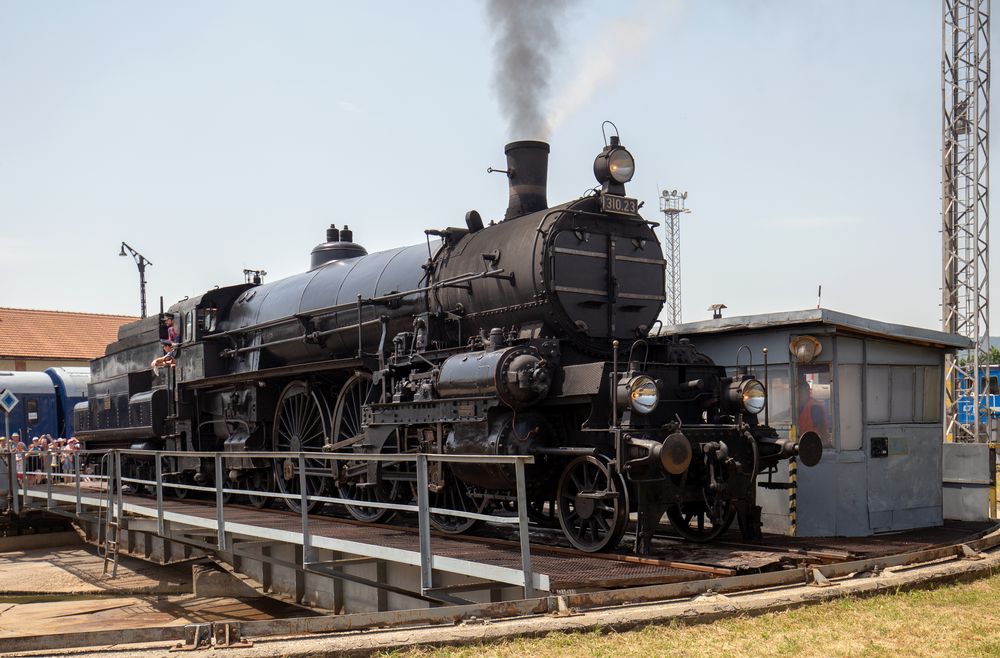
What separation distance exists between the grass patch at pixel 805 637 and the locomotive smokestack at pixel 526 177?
576 cm

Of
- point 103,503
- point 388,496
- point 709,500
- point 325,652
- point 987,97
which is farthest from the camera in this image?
point 987,97

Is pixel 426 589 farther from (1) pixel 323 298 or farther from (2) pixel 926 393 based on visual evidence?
(2) pixel 926 393

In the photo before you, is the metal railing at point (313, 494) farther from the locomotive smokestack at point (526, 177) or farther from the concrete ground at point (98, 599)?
the locomotive smokestack at point (526, 177)

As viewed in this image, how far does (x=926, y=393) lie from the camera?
12.7m

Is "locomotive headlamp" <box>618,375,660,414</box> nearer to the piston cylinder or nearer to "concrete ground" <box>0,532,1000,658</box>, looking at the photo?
the piston cylinder

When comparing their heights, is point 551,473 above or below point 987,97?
below

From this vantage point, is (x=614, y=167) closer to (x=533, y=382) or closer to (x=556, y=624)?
(x=533, y=382)

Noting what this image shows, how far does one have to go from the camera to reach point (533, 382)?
30.1 feet

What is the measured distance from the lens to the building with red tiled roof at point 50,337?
4272 centimetres

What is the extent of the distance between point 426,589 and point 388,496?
13.6 ft

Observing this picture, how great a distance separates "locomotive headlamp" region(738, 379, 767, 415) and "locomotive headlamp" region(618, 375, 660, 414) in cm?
127

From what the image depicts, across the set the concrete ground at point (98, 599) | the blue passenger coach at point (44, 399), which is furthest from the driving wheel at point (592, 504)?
the blue passenger coach at point (44, 399)

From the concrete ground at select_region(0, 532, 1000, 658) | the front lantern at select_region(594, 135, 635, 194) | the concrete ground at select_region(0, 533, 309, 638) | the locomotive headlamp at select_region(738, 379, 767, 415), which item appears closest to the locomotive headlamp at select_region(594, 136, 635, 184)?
the front lantern at select_region(594, 135, 635, 194)

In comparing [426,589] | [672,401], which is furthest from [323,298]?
[426,589]
